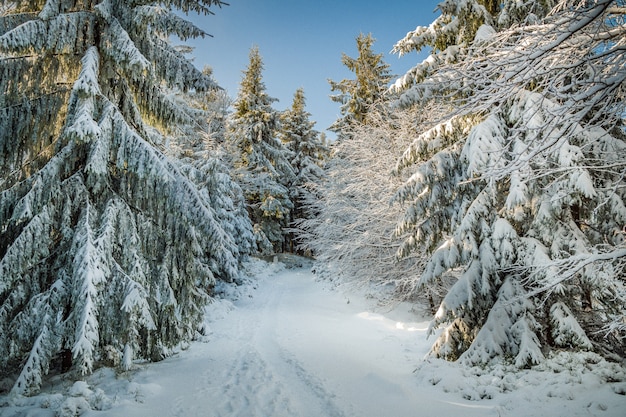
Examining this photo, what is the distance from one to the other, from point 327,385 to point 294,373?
965 mm

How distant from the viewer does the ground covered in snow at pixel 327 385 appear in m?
4.73

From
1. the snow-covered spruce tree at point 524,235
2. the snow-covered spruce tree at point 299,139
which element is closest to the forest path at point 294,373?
the snow-covered spruce tree at point 524,235

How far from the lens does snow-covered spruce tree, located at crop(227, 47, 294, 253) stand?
24444 millimetres

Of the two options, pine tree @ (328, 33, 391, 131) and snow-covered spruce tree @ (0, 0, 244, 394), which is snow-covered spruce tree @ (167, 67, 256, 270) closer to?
snow-covered spruce tree @ (0, 0, 244, 394)

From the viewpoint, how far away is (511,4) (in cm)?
707

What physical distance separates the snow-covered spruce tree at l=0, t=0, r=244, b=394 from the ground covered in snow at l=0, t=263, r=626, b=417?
1.81 ft

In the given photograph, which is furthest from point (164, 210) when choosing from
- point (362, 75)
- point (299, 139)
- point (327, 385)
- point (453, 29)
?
point (299, 139)

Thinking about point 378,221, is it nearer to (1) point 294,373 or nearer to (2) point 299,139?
(1) point 294,373

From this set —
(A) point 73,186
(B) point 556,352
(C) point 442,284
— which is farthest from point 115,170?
(C) point 442,284

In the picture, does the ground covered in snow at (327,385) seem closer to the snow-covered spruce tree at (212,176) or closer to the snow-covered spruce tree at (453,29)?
the snow-covered spruce tree at (212,176)

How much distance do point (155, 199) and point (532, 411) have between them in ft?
24.5

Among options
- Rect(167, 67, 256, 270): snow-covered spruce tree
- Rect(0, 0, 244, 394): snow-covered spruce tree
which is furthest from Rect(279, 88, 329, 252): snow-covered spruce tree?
Rect(0, 0, 244, 394): snow-covered spruce tree

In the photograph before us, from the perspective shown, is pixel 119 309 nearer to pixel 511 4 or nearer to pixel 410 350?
pixel 410 350

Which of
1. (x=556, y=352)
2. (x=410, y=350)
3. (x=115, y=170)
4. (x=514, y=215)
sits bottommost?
(x=410, y=350)
